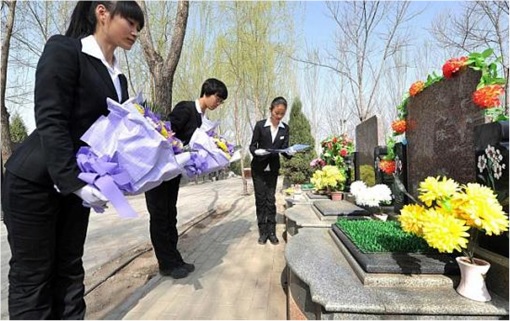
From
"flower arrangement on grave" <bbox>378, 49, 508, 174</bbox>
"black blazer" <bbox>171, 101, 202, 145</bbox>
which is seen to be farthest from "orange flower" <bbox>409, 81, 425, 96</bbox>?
"black blazer" <bbox>171, 101, 202, 145</bbox>

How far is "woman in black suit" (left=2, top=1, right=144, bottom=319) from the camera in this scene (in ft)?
4.30

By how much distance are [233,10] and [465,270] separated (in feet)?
45.1

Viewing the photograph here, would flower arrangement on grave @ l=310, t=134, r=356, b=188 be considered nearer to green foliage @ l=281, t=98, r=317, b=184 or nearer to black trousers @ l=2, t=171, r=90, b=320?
green foliage @ l=281, t=98, r=317, b=184

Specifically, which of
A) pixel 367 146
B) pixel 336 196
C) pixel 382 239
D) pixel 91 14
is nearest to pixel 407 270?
pixel 382 239

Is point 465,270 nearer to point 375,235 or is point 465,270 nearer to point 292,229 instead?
point 375,235

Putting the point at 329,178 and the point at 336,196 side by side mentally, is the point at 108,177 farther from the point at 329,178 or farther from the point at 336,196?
the point at 329,178

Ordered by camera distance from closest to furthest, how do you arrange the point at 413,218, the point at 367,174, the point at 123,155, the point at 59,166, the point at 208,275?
the point at 59,166
the point at 123,155
the point at 413,218
the point at 208,275
the point at 367,174

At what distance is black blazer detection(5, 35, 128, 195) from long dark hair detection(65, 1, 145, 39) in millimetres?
142

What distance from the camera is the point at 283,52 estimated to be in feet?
46.9

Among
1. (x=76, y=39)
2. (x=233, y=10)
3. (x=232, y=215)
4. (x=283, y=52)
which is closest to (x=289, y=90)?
(x=283, y=52)

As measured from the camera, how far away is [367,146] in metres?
5.30

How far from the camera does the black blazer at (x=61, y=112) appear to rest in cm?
130

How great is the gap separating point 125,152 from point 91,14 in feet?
2.19

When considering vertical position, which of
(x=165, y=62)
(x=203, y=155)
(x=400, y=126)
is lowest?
(x=203, y=155)
